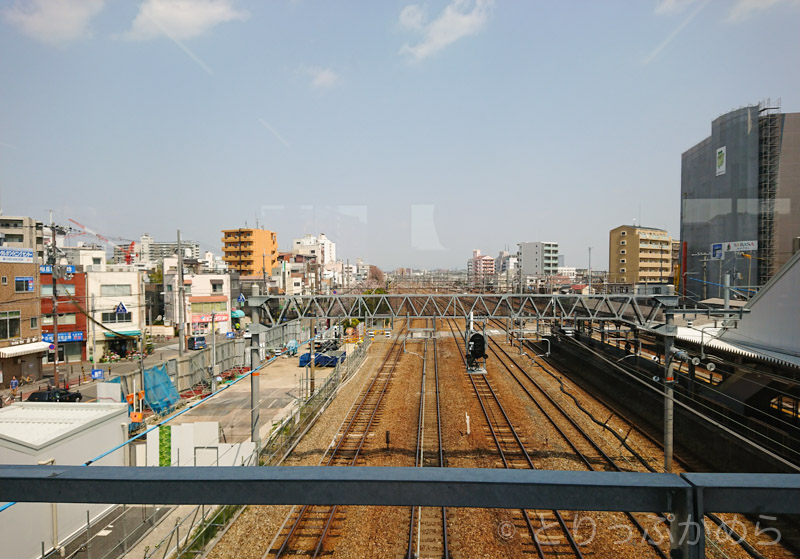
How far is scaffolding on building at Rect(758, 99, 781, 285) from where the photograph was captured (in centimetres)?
1844

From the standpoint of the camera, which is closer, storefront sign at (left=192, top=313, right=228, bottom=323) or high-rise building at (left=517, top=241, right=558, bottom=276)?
storefront sign at (left=192, top=313, right=228, bottom=323)

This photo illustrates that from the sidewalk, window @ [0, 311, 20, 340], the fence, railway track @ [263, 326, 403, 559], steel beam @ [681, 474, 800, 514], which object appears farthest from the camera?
window @ [0, 311, 20, 340]

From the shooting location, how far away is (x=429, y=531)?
5.54m

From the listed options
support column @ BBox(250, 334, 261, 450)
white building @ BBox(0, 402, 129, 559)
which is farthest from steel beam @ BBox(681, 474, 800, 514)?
support column @ BBox(250, 334, 261, 450)

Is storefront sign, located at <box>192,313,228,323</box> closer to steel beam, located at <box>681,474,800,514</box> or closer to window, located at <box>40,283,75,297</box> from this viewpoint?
window, located at <box>40,283,75,297</box>

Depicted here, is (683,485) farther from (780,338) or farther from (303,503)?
(780,338)

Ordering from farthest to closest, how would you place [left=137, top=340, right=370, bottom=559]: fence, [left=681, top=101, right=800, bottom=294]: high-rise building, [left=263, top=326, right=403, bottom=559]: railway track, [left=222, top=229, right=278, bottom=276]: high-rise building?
1. [left=222, top=229, right=278, bottom=276]: high-rise building
2. [left=681, top=101, right=800, bottom=294]: high-rise building
3. [left=263, top=326, right=403, bottom=559]: railway track
4. [left=137, top=340, right=370, bottom=559]: fence

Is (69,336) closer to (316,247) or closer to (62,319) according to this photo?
(62,319)

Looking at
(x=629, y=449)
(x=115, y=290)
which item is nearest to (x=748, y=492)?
(x=629, y=449)

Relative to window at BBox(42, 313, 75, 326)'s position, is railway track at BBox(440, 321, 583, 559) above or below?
below

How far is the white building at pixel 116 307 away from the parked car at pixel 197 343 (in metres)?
2.15

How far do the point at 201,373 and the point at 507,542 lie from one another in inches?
445

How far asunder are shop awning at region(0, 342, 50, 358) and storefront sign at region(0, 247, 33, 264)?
9.15ft

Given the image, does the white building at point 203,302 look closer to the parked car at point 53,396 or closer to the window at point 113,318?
the window at point 113,318
